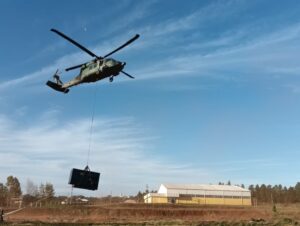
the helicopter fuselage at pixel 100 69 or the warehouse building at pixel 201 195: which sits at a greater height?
the helicopter fuselage at pixel 100 69

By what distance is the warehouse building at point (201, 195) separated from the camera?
4112 inches

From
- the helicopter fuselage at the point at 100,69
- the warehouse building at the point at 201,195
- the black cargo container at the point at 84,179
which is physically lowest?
the black cargo container at the point at 84,179

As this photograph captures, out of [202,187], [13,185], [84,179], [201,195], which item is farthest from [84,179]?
[13,185]

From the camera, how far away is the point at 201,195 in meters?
107

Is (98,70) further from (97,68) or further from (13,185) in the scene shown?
(13,185)

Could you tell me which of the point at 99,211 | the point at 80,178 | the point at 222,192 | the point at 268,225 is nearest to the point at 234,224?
the point at 268,225

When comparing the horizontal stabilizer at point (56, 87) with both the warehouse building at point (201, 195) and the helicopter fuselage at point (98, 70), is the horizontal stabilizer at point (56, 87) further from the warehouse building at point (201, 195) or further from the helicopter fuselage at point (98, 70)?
the warehouse building at point (201, 195)

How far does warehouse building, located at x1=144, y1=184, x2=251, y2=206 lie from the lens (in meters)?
104

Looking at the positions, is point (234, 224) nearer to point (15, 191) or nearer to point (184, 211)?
point (184, 211)

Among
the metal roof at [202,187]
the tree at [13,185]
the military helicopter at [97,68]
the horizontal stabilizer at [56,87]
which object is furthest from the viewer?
the tree at [13,185]

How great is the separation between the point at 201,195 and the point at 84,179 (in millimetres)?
78792

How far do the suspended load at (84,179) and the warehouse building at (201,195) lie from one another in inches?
2810

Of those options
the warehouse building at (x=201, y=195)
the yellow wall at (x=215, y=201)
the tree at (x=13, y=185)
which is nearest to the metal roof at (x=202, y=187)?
the warehouse building at (x=201, y=195)

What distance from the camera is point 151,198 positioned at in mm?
101938
